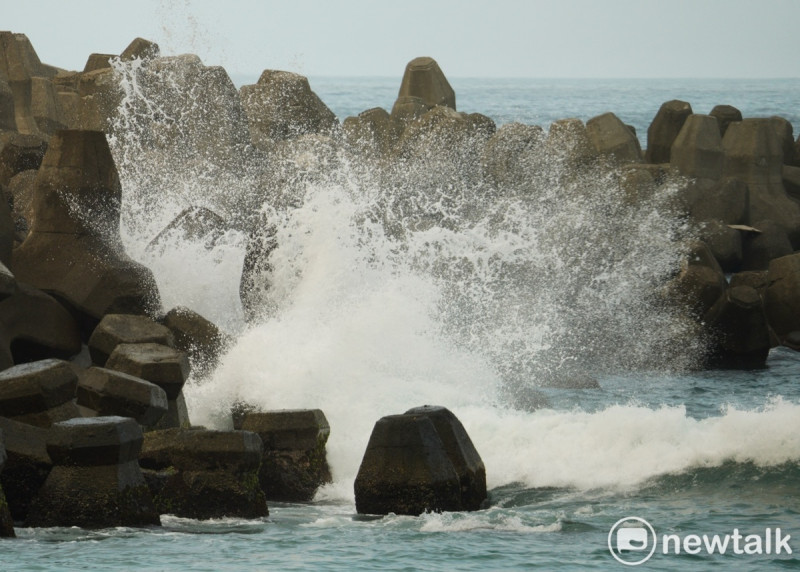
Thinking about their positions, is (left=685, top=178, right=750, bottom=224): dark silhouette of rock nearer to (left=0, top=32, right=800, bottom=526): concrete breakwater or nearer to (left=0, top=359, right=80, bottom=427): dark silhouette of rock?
(left=0, top=32, right=800, bottom=526): concrete breakwater

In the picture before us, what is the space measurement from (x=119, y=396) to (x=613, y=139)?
18.7 meters

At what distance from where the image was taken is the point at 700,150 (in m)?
26.1

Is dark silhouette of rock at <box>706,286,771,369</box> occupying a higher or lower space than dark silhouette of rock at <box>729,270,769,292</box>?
lower

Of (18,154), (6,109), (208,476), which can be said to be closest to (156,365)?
(208,476)

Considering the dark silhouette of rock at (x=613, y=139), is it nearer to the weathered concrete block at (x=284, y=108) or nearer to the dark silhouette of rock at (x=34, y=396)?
the weathered concrete block at (x=284, y=108)

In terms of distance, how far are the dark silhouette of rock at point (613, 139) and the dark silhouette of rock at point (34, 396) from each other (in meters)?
18.8

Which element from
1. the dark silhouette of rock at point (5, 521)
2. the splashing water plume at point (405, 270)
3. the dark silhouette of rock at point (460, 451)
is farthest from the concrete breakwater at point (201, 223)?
the dark silhouette of rock at point (460, 451)

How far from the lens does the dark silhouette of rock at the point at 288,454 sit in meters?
10.4

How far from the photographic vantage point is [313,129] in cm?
2945

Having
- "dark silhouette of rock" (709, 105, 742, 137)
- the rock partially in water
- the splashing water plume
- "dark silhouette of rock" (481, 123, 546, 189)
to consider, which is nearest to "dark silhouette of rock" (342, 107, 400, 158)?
the splashing water plume

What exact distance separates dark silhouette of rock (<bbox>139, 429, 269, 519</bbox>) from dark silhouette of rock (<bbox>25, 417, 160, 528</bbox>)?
1.54ft

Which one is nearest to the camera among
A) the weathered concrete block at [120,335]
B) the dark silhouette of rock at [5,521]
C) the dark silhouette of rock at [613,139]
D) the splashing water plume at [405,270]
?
the dark silhouette of rock at [5,521]

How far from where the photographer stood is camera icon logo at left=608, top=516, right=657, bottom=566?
8.52 meters

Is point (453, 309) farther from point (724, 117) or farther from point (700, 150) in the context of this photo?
point (724, 117)
